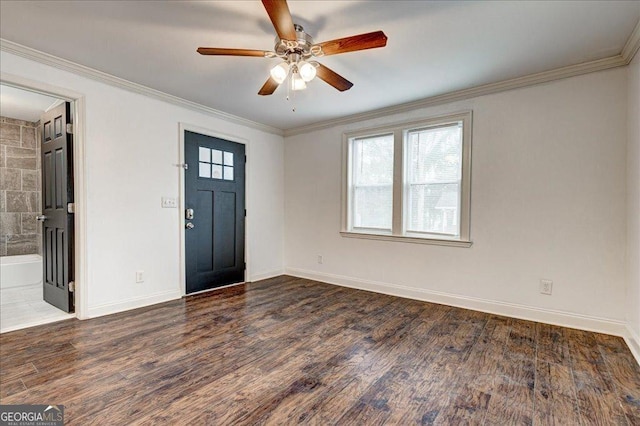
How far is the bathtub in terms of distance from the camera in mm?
4086

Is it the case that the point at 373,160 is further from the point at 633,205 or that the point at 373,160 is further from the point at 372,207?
the point at 633,205

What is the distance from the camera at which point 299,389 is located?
1.93 metres

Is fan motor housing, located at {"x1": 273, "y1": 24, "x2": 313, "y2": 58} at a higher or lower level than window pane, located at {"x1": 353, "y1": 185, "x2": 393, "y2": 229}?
higher

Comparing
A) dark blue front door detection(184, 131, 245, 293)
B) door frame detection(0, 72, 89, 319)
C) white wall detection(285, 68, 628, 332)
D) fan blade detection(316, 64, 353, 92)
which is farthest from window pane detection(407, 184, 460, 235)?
door frame detection(0, 72, 89, 319)

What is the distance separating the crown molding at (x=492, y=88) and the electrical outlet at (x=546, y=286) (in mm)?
1951

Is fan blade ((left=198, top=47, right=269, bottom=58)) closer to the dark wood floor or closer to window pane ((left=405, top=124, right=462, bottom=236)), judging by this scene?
the dark wood floor

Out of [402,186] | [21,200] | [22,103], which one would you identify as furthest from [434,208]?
[21,200]

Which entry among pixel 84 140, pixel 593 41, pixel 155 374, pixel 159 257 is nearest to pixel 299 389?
pixel 155 374

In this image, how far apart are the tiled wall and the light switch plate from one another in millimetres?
2920

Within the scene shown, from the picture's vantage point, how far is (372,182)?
4.33 meters

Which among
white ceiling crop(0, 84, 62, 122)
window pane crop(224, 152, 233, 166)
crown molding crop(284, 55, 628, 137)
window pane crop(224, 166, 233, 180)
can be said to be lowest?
window pane crop(224, 166, 233, 180)

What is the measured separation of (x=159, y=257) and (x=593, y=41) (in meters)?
4.62

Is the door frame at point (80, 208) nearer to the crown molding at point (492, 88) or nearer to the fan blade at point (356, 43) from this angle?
the fan blade at point (356, 43)

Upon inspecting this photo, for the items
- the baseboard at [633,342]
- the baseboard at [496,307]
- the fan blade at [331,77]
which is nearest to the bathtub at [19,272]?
the baseboard at [496,307]
